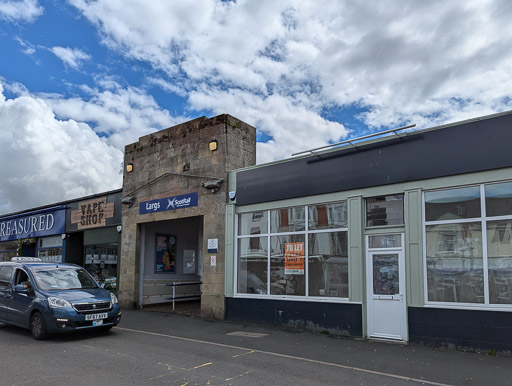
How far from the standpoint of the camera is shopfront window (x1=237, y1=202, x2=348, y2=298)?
1102 cm

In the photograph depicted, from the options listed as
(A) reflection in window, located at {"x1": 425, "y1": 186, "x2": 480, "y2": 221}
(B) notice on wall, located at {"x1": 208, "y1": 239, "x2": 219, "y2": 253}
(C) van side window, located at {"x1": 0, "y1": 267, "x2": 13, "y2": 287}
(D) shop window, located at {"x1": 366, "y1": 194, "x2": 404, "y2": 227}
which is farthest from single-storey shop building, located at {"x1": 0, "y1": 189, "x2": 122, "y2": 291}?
(A) reflection in window, located at {"x1": 425, "y1": 186, "x2": 480, "y2": 221}

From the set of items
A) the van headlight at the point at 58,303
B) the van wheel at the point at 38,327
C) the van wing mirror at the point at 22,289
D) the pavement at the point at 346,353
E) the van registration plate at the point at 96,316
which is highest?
the van wing mirror at the point at 22,289

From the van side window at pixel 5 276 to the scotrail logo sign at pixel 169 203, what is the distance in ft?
17.1

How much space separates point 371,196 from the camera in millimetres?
10531

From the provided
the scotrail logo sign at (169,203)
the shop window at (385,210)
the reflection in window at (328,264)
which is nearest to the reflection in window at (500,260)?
the shop window at (385,210)

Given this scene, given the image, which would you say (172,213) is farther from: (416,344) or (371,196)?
(416,344)

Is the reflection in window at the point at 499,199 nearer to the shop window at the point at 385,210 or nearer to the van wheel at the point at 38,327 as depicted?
the shop window at the point at 385,210

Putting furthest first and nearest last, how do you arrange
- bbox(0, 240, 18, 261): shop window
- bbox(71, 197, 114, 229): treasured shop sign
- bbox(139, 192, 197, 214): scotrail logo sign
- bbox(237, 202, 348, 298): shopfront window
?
bbox(0, 240, 18, 261): shop window
bbox(71, 197, 114, 229): treasured shop sign
bbox(139, 192, 197, 214): scotrail logo sign
bbox(237, 202, 348, 298): shopfront window

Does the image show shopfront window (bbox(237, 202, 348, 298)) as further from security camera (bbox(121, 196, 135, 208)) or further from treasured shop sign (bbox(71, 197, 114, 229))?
treasured shop sign (bbox(71, 197, 114, 229))

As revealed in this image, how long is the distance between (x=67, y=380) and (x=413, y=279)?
6889 millimetres

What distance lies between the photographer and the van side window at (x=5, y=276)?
430 inches

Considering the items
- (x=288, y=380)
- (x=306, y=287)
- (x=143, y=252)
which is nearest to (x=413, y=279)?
(x=306, y=287)

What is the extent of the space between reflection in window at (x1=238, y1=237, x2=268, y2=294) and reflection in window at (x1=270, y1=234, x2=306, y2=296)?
11.7 inches

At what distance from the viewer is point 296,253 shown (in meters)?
11.8
